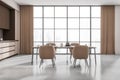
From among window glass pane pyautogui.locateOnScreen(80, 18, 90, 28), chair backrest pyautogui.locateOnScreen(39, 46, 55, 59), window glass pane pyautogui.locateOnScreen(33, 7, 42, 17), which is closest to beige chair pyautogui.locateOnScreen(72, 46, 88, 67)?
chair backrest pyautogui.locateOnScreen(39, 46, 55, 59)

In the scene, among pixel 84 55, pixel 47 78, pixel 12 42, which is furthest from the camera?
pixel 12 42

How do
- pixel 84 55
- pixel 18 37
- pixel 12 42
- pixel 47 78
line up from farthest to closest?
pixel 18 37
pixel 12 42
pixel 84 55
pixel 47 78

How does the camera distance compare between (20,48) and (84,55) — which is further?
(20,48)

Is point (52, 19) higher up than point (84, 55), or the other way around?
point (52, 19)

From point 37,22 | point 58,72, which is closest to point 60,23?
point 37,22

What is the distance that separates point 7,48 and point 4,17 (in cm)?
168

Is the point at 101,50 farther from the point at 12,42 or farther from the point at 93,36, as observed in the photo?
the point at 12,42

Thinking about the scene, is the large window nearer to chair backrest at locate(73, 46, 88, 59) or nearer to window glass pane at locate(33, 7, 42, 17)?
window glass pane at locate(33, 7, 42, 17)

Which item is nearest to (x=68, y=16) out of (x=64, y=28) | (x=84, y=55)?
(x=64, y=28)

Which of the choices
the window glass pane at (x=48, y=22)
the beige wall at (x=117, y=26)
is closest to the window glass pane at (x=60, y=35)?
the window glass pane at (x=48, y=22)

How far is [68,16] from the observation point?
1238 centimetres

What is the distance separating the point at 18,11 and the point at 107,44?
5.18 m

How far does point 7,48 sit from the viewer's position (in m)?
9.29

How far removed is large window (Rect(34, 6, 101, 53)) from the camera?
12.3m
